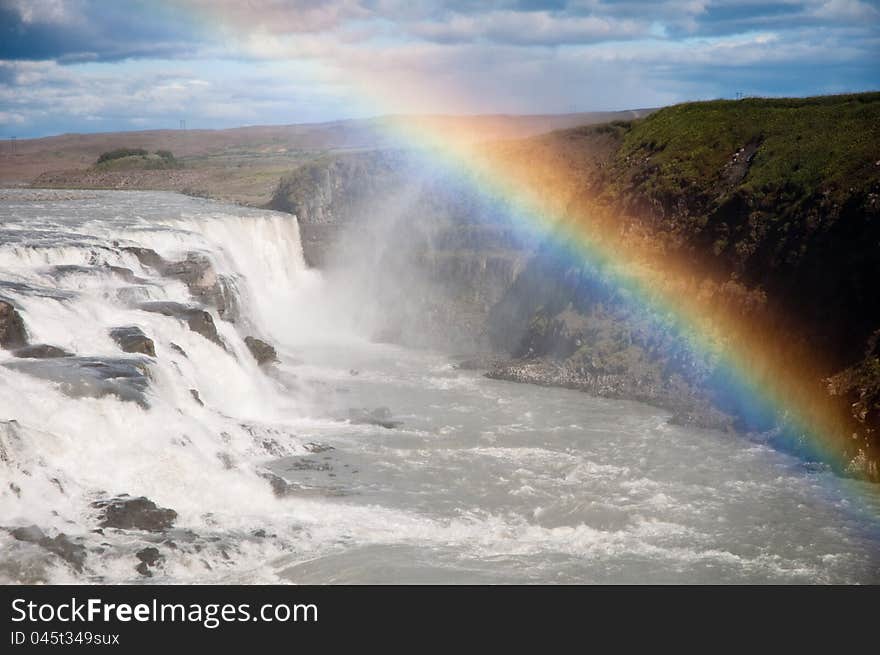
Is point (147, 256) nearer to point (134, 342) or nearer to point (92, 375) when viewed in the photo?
point (134, 342)

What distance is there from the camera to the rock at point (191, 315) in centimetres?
2778

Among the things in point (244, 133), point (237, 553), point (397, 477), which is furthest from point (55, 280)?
point (244, 133)

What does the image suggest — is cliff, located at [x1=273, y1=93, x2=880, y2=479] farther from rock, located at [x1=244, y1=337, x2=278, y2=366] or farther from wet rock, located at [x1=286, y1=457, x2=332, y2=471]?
wet rock, located at [x1=286, y1=457, x2=332, y2=471]

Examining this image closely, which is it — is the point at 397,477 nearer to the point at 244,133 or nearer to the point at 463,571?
the point at 463,571

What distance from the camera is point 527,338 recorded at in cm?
3516

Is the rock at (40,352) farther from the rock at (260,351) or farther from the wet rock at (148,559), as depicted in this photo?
the rock at (260,351)

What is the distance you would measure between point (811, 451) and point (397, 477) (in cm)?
999

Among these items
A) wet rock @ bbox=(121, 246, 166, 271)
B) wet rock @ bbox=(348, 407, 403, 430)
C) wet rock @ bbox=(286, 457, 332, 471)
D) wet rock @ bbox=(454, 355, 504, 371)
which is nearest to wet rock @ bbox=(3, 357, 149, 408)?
wet rock @ bbox=(286, 457, 332, 471)

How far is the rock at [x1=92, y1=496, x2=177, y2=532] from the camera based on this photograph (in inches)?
687

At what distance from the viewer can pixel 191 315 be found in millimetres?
28016

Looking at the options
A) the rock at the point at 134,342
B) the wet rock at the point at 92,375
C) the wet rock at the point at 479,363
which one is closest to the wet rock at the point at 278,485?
the wet rock at the point at 92,375

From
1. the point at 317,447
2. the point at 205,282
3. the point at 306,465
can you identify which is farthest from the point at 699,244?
the point at 205,282

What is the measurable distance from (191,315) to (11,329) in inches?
230

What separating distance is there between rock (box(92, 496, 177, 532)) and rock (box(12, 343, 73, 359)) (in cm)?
573
